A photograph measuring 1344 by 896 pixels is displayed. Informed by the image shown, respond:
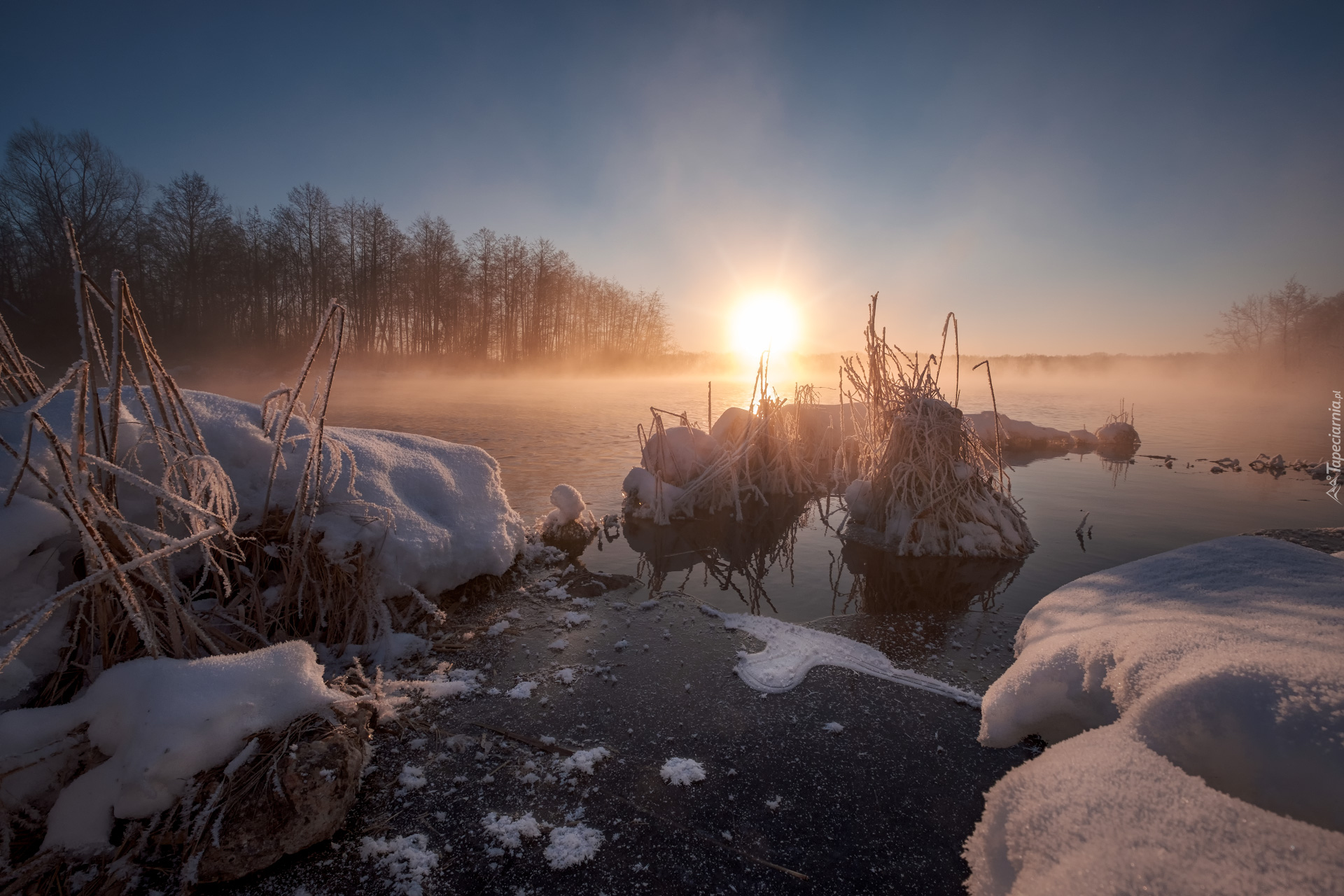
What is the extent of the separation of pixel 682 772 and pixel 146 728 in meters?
1.88

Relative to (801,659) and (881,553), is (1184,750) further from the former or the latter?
(881,553)

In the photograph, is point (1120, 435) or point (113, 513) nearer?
point (113, 513)

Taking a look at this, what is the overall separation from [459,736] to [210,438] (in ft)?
7.83

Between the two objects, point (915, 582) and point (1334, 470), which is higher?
point (1334, 470)

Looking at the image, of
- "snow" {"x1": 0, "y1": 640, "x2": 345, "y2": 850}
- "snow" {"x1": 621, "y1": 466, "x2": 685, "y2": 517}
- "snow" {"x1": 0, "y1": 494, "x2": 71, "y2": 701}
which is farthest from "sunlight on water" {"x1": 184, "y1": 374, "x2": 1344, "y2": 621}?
"snow" {"x1": 0, "y1": 494, "x2": 71, "y2": 701}

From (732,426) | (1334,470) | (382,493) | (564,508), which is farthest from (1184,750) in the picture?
(1334,470)

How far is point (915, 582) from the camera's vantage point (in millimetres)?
4875

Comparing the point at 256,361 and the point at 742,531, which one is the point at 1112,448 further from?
the point at 256,361

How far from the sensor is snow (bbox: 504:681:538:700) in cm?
279

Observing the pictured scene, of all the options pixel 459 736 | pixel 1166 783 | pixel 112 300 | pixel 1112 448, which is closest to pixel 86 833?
pixel 459 736

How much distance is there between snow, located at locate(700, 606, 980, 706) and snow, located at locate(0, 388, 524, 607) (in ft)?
6.58

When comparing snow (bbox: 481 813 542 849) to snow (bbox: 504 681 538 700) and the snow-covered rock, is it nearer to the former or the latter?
snow (bbox: 504 681 538 700)

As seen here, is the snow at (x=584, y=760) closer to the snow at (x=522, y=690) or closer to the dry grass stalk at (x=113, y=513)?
the snow at (x=522, y=690)

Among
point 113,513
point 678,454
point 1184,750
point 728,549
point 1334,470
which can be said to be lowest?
point 728,549
